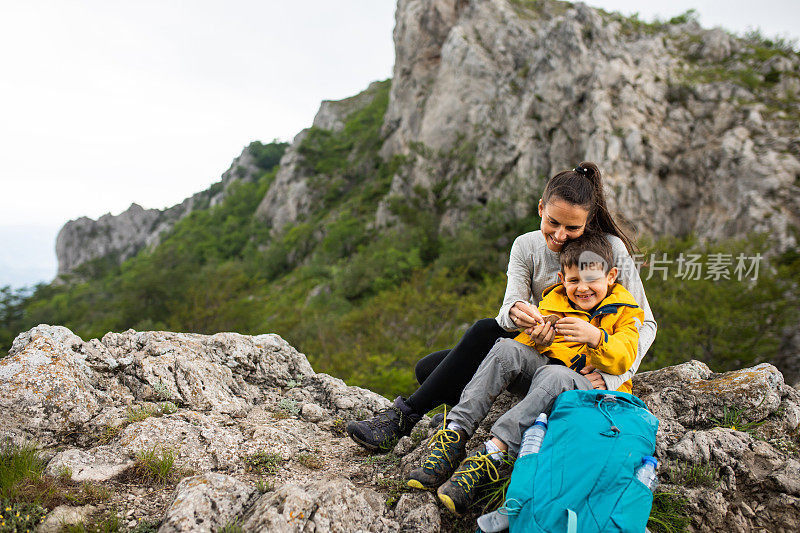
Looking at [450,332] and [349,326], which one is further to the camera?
[349,326]

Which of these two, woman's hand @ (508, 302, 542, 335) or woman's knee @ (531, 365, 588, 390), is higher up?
woman's hand @ (508, 302, 542, 335)

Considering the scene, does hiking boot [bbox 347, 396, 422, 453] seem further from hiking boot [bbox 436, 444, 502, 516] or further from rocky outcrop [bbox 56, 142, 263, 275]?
rocky outcrop [bbox 56, 142, 263, 275]

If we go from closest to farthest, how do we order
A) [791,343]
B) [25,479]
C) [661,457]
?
[25,479], [661,457], [791,343]

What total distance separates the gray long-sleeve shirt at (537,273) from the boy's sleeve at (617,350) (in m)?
0.27

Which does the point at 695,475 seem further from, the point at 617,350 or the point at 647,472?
the point at 617,350

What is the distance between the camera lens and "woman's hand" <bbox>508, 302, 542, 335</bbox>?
2515 millimetres

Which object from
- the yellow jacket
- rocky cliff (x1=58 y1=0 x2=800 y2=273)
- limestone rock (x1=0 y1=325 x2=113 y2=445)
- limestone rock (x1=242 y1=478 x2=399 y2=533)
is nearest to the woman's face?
the yellow jacket

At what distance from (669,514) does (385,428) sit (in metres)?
1.74

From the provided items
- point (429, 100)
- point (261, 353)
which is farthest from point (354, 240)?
point (261, 353)

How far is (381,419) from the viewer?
3.06m

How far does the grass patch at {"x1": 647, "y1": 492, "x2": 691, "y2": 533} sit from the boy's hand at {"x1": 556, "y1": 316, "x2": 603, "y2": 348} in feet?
3.03

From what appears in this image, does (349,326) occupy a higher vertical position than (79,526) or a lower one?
lower

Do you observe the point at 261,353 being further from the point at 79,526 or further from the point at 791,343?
the point at 791,343

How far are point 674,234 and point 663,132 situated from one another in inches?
210
